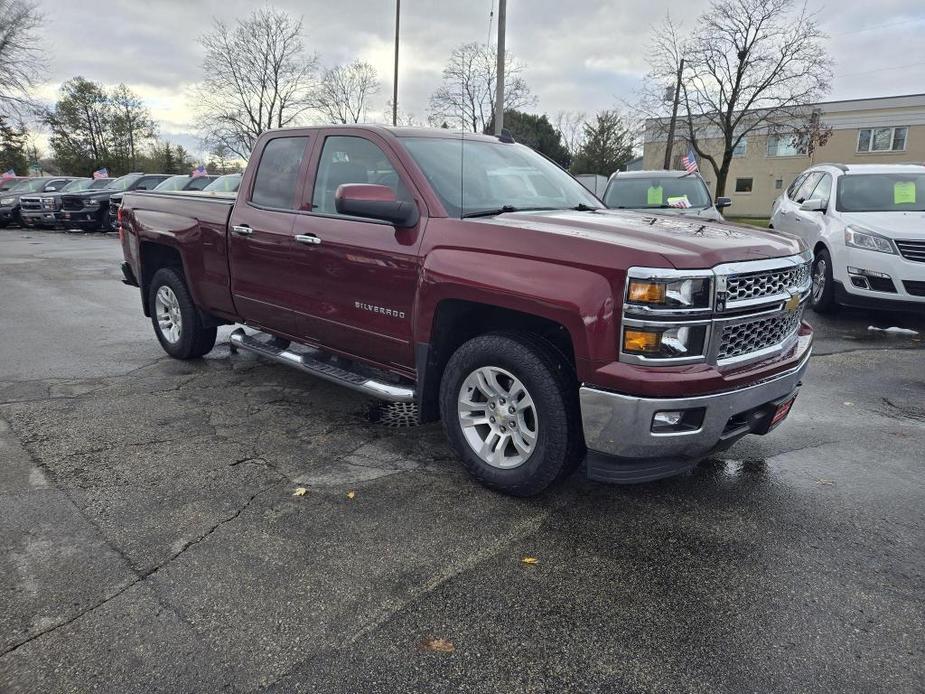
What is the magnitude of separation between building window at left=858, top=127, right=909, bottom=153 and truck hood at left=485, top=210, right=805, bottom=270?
4860 centimetres

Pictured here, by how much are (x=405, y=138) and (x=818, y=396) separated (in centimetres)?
373

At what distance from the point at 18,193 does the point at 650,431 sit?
28.7 meters

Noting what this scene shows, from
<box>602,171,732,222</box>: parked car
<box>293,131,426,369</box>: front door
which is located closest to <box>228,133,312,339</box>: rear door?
<box>293,131,426,369</box>: front door

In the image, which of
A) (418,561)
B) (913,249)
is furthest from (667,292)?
(913,249)

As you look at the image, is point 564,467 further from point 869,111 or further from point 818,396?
point 869,111

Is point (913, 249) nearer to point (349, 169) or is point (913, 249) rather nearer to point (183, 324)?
point (349, 169)

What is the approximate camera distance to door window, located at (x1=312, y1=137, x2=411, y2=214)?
396cm

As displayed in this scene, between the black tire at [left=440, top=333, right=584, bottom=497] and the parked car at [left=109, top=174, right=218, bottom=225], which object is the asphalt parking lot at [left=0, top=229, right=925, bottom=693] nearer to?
the black tire at [left=440, top=333, right=584, bottom=497]

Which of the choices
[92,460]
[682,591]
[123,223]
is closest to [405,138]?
[92,460]

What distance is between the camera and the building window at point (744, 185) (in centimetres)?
4694

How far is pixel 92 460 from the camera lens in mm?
3830

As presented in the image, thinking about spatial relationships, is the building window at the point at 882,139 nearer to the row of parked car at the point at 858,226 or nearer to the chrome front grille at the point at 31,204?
the row of parked car at the point at 858,226

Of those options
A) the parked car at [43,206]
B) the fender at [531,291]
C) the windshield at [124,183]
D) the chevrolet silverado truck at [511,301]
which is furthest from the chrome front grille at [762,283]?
the parked car at [43,206]

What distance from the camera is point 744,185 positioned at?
47.1m
